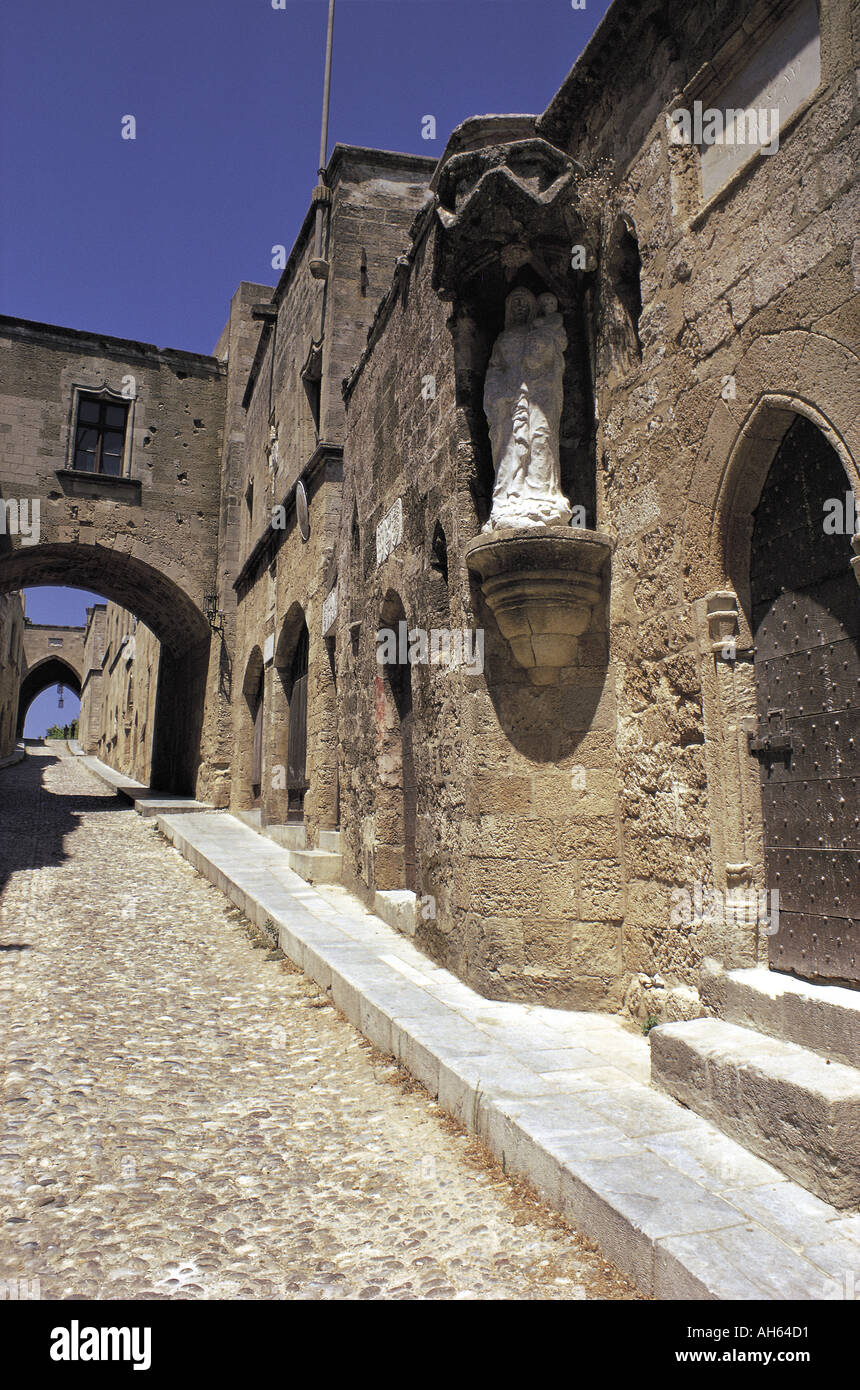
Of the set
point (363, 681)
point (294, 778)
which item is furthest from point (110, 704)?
point (363, 681)

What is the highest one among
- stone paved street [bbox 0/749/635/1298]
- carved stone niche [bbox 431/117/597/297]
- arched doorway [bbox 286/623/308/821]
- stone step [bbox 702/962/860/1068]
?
carved stone niche [bbox 431/117/597/297]

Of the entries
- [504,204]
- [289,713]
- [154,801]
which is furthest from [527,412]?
[154,801]

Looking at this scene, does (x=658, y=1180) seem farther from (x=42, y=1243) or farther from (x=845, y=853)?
(x=42, y=1243)

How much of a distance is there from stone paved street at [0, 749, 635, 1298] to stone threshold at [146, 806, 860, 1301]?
0.35 feet

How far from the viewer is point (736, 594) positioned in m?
3.63

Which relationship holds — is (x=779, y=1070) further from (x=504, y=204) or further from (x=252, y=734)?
(x=252, y=734)

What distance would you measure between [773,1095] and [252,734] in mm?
12119

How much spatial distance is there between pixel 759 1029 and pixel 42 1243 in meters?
2.42

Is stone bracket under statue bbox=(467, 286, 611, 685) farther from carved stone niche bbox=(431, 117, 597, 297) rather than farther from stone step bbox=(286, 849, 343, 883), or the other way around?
stone step bbox=(286, 849, 343, 883)

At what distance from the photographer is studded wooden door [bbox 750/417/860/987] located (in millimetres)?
3066

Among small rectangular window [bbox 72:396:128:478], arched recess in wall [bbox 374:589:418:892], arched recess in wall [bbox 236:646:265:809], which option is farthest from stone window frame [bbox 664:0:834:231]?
small rectangular window [bbox 72:396:128:478]

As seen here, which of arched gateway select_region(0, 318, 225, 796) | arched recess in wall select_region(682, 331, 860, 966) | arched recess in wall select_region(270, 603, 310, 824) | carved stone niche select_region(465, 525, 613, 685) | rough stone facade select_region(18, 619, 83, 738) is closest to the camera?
arched recess in wall select_region(682, 331, 860, 966)
